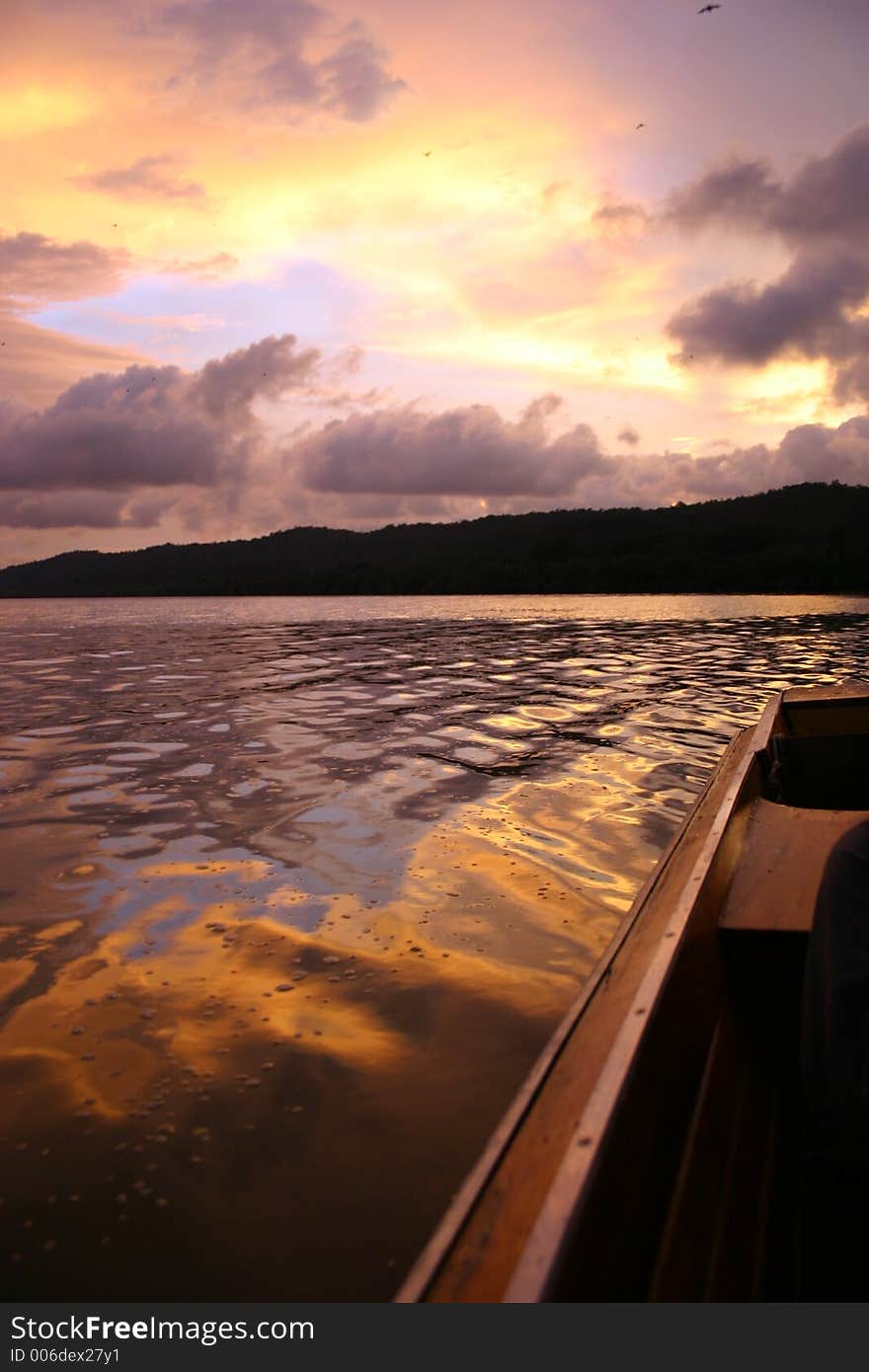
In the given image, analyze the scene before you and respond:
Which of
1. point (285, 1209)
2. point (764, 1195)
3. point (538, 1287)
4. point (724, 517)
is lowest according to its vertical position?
point (285, 1209)

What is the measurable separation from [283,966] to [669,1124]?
244 centimetres

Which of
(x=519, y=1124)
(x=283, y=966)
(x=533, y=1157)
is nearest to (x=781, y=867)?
(x=519, y=1124)

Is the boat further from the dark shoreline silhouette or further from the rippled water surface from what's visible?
the dark shoreline silhouette

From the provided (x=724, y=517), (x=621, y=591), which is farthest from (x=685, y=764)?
(x=724, y=517)

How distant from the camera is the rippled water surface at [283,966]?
2.44 metres

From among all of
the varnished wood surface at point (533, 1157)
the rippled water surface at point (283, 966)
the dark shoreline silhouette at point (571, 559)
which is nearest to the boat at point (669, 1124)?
the varnished wood surface at point (533, 1157)

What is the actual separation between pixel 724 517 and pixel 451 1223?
380 ft

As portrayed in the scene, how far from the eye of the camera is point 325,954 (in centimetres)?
410

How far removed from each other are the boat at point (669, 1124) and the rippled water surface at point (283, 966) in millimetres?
877

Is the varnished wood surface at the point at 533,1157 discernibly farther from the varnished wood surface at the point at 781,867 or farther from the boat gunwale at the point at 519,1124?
the varnished wood surface at the point at 781,867

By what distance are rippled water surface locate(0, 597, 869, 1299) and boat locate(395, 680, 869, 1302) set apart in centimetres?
88

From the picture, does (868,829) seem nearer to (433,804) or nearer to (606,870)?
(606,870)

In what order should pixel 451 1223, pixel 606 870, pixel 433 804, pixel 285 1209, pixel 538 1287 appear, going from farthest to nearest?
pixel 433 804 < pixel 606 870 < pixel 285 1209 < pixel 451 1223 < pixel 538 1287

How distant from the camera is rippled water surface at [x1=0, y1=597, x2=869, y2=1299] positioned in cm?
244
